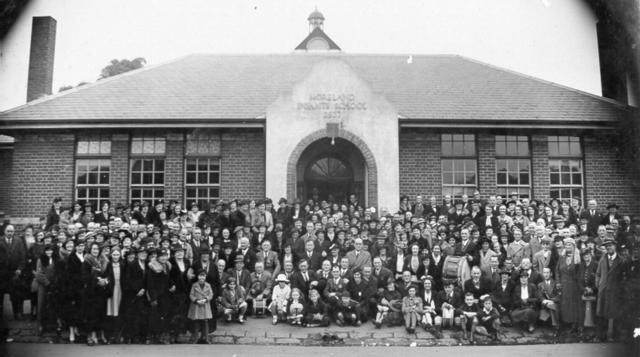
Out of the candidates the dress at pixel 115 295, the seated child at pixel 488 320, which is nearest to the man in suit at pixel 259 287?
the dress at pixel 115 295

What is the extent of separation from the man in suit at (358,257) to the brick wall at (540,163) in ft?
21.6

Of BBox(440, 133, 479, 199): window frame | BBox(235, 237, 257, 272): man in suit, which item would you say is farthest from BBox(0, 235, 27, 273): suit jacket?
BBox(440, 133, 479, 199): window frame

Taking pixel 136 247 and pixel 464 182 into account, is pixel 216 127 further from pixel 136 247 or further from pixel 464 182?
pixel 464 182

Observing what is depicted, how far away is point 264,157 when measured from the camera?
1471 centimetres

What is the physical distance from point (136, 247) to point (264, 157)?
5.62 m

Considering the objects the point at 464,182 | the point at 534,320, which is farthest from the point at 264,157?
the point at 534,320

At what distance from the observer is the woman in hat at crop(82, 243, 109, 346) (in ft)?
29.5

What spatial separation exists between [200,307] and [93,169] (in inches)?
295

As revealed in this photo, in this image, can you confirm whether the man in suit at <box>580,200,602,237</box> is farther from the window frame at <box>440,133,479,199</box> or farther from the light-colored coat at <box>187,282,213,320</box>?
the light-colored coat at <box>187,282,213,320</box>

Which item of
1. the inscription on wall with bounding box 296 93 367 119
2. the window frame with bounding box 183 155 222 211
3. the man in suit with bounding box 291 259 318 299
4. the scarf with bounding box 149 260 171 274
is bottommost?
the man in suit with bounding box 291 259 318 299

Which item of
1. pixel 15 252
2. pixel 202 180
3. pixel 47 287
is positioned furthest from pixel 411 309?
pixel 202 180

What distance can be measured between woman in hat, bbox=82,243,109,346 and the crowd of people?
0.07ft

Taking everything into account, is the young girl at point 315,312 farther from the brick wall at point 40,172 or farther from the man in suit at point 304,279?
the brick wall at point 40,172

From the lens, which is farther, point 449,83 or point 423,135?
point 449,83
